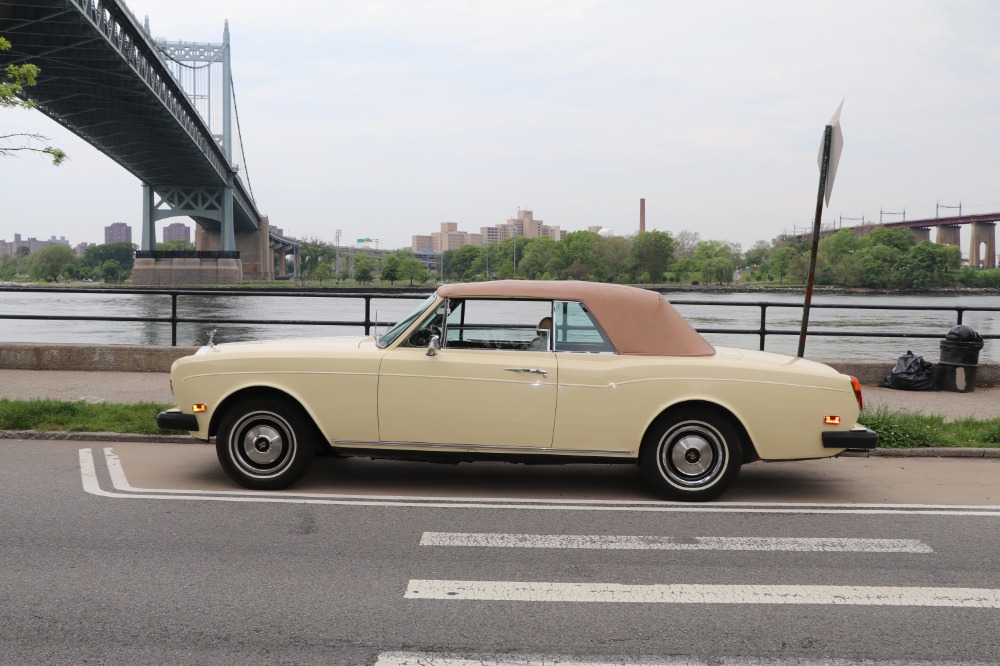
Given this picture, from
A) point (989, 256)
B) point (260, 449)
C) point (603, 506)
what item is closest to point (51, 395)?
point (260, 449)

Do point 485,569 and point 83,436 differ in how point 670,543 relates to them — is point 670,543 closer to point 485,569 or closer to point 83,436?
point 485,569

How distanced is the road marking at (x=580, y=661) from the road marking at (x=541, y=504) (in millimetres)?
2334

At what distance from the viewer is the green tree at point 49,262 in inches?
5792

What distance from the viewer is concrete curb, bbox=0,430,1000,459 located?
7.75 m

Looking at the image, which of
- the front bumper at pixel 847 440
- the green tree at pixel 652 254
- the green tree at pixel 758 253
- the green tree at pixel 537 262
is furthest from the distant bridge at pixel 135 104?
the green tree at pixel 758 253

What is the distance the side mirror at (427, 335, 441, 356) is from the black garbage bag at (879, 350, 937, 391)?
7.58 m

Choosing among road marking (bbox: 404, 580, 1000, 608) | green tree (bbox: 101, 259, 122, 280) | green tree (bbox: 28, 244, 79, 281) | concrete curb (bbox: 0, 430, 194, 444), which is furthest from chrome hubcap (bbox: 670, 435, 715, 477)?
green tree (bbox: 101, 259, 122, 280)

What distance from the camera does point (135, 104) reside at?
5447 cm

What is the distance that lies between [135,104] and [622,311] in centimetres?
5511

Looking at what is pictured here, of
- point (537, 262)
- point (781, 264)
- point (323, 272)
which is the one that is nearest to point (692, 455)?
point (537, 262)

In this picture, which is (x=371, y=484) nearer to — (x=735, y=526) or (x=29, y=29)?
(x=735, y=526)

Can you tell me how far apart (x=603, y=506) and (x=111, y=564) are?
2965 millimetres

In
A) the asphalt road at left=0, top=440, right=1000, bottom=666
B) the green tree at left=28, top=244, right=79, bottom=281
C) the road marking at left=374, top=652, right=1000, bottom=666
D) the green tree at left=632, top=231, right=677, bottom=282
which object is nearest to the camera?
the road marking at left=374, top=652, right=1000, bottom=666

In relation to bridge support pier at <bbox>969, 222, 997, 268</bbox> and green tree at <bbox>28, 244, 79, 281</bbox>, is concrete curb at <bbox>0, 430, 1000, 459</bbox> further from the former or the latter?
green tree at <bbox>28, 244, 79, 281</bbox>
